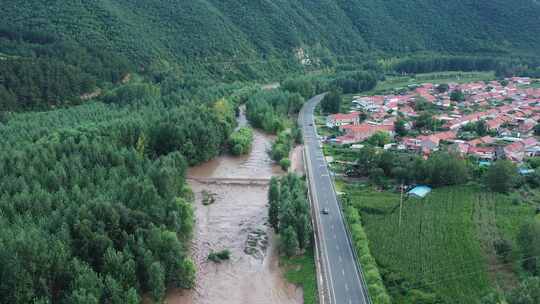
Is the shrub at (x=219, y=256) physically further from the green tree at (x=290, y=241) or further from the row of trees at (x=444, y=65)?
the row of trees at (x=444, y=65)

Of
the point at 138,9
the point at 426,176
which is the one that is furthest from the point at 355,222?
the point at 138,9

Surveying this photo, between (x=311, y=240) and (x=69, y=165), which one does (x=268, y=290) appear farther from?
(x=69, y=165)

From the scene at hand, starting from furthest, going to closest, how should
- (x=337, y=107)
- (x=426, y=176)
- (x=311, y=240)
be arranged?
1. (x=337, y=107)
2. (x=426, y=176)
3. (x=311, y=240)

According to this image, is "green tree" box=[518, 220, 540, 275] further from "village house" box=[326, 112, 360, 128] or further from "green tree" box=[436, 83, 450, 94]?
→ "green tree" box=[436, 83, 450, 94]

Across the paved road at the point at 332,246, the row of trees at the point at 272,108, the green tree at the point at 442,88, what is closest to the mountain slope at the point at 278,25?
the row of trees at the point at 272,108

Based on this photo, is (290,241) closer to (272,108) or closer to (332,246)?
(332,246)

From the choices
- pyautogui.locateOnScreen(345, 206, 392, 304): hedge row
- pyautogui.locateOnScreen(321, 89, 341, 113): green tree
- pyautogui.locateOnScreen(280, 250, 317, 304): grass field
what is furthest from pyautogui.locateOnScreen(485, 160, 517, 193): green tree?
pyautogui.locateOnScreen(321, 89, 341, 113): green tree

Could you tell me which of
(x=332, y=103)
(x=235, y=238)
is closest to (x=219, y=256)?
(x=235, y=238)
